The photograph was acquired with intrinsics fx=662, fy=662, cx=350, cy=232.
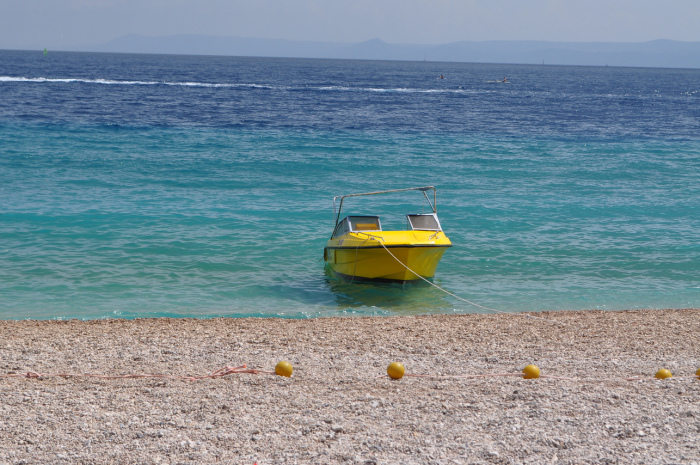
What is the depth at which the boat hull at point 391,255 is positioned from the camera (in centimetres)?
1161

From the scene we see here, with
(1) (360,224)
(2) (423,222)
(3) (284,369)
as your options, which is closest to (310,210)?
(1) (360,224)

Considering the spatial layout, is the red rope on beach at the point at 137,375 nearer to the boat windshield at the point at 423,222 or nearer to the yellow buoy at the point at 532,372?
the yellow buoy at the point at 532,372

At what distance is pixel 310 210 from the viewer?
62.4 feet

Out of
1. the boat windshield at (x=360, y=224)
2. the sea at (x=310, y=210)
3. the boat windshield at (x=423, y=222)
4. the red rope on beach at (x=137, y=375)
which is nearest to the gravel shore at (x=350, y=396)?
the red rope on beach at (x=137, y=375)

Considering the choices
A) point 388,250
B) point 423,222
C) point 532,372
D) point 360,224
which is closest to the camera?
point 532,372

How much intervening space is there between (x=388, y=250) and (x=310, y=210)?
303 inches

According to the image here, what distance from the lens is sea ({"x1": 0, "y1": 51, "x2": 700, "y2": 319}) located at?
467 inches

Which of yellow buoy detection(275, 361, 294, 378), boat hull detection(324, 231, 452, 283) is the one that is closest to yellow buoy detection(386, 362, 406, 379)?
yellow buoy detection(275, 361, 294, 378)

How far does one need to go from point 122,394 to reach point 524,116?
44.6m

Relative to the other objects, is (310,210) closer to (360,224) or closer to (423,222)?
(360,224)

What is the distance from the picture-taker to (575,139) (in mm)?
34906

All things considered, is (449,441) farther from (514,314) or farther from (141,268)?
(141,268)

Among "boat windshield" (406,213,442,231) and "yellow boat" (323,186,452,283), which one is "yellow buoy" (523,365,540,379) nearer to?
"yellow boat" (323,186,452,283)

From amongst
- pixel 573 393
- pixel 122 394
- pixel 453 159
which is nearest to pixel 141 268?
pixel 122 394
